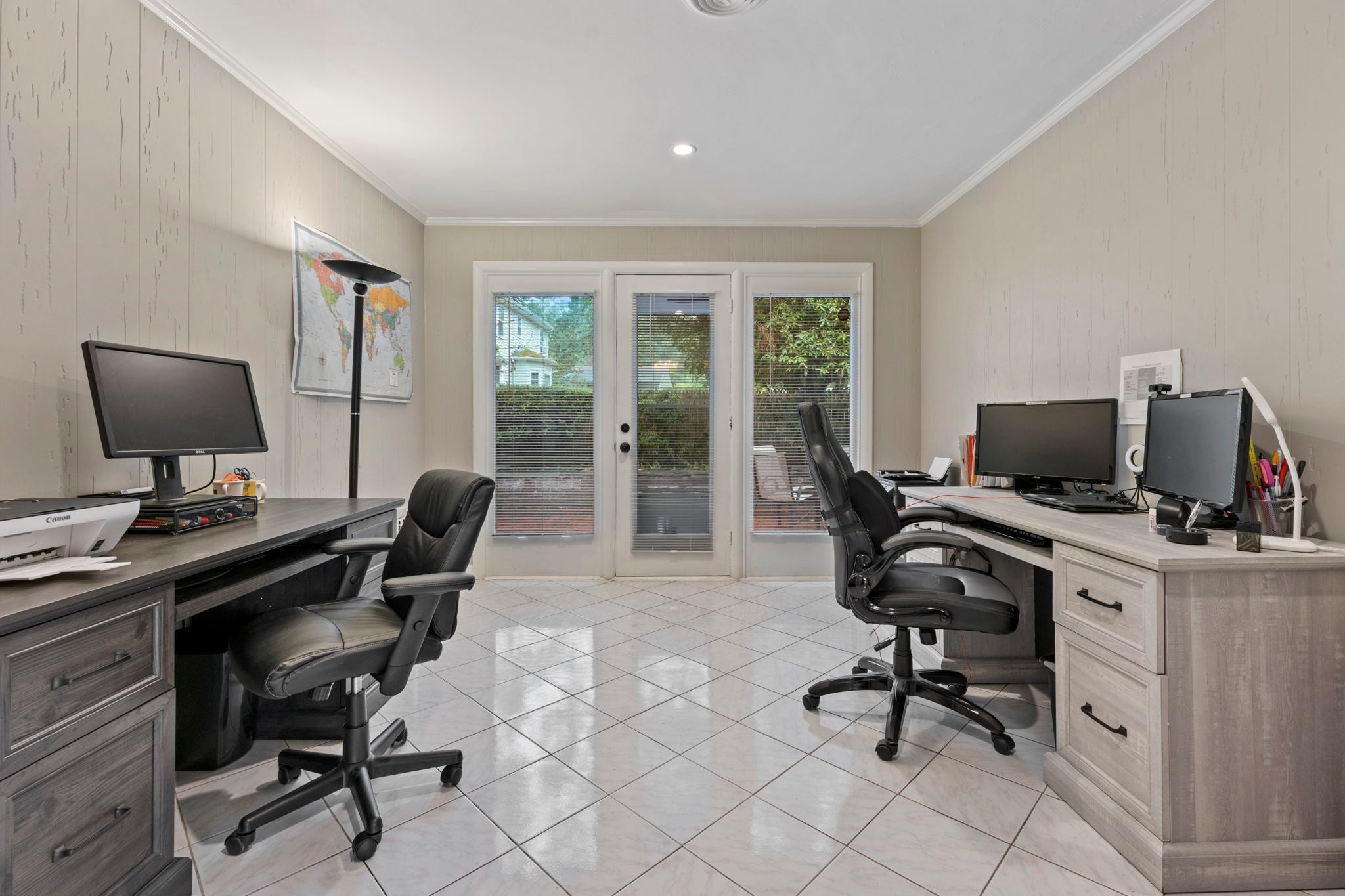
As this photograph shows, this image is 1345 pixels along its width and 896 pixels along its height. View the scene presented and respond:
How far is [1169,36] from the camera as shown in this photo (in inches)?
84.7

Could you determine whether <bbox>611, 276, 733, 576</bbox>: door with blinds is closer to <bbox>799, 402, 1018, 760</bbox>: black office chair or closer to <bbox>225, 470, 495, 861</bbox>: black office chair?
<bbox>799, 402, 1018, 760</bbox>: black office chair

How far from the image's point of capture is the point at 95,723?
1121mm

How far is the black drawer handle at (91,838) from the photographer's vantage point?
1.06 meters

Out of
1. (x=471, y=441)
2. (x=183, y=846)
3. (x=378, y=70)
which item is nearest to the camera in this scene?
(x=183, y=846)

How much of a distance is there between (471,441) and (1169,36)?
13.9 ft

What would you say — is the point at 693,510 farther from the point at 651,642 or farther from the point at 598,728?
the point at 598,728

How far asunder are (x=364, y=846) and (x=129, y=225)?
2132mm

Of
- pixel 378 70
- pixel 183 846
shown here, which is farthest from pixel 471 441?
pixel 183 846

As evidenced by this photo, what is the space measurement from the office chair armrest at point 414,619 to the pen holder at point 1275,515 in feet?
7.46

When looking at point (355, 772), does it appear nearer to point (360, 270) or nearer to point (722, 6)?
point (360, 270)

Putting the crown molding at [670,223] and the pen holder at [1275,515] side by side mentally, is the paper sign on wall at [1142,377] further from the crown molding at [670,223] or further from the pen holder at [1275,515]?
the crown molding at [670,223]

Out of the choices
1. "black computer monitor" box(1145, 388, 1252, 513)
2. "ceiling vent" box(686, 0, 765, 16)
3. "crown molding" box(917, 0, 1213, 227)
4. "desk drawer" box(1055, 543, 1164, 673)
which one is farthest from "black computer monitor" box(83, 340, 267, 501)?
"crown molding" box(917, 0, 1213, 227)

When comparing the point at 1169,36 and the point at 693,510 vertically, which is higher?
the point at 1169,36

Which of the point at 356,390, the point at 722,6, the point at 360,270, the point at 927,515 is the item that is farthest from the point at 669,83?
the point at 927,515
